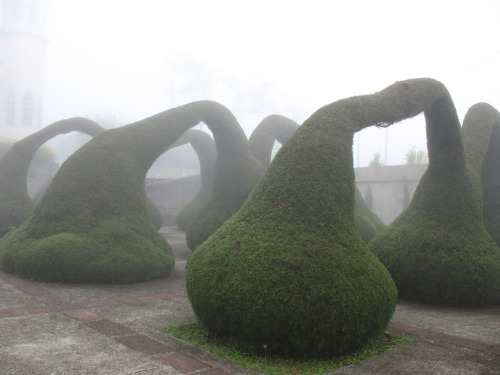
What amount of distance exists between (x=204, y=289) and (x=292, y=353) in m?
0.98

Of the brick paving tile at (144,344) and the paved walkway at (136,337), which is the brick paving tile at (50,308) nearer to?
the paved walkway at (136,337)

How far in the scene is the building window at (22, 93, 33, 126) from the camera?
42.2 meters

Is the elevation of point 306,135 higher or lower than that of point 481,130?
lower

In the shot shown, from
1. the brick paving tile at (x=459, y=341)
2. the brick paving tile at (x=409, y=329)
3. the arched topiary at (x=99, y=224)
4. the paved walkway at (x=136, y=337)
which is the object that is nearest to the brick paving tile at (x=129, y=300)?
the paved walkway at (x=136, y=337)

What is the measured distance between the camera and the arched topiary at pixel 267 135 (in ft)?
42.0

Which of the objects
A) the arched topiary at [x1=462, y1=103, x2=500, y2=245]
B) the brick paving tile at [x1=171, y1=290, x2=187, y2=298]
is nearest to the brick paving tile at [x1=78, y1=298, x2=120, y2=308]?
the brick paving tile at [x1=171, y1=290, x2=187, y2=298]

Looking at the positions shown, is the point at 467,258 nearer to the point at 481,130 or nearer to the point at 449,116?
the point at 449,116

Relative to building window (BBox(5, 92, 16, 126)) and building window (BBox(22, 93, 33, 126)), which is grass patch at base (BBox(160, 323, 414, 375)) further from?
building window (BBox(22, 93, 33, 126))

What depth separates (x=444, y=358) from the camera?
383cm

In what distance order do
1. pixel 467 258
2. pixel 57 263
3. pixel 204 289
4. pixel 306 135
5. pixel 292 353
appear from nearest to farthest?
pixel 292 353
pixel 204 289
pixel 306 135
pixel 467 258
pixel 57 263

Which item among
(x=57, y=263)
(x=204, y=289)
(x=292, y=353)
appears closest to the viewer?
(x=292, y=353)

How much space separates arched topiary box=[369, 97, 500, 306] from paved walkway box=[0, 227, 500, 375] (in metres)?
0.27

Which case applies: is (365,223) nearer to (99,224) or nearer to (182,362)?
(99,224)

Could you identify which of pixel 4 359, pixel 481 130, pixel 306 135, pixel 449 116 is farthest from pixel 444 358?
pixel 481 130
